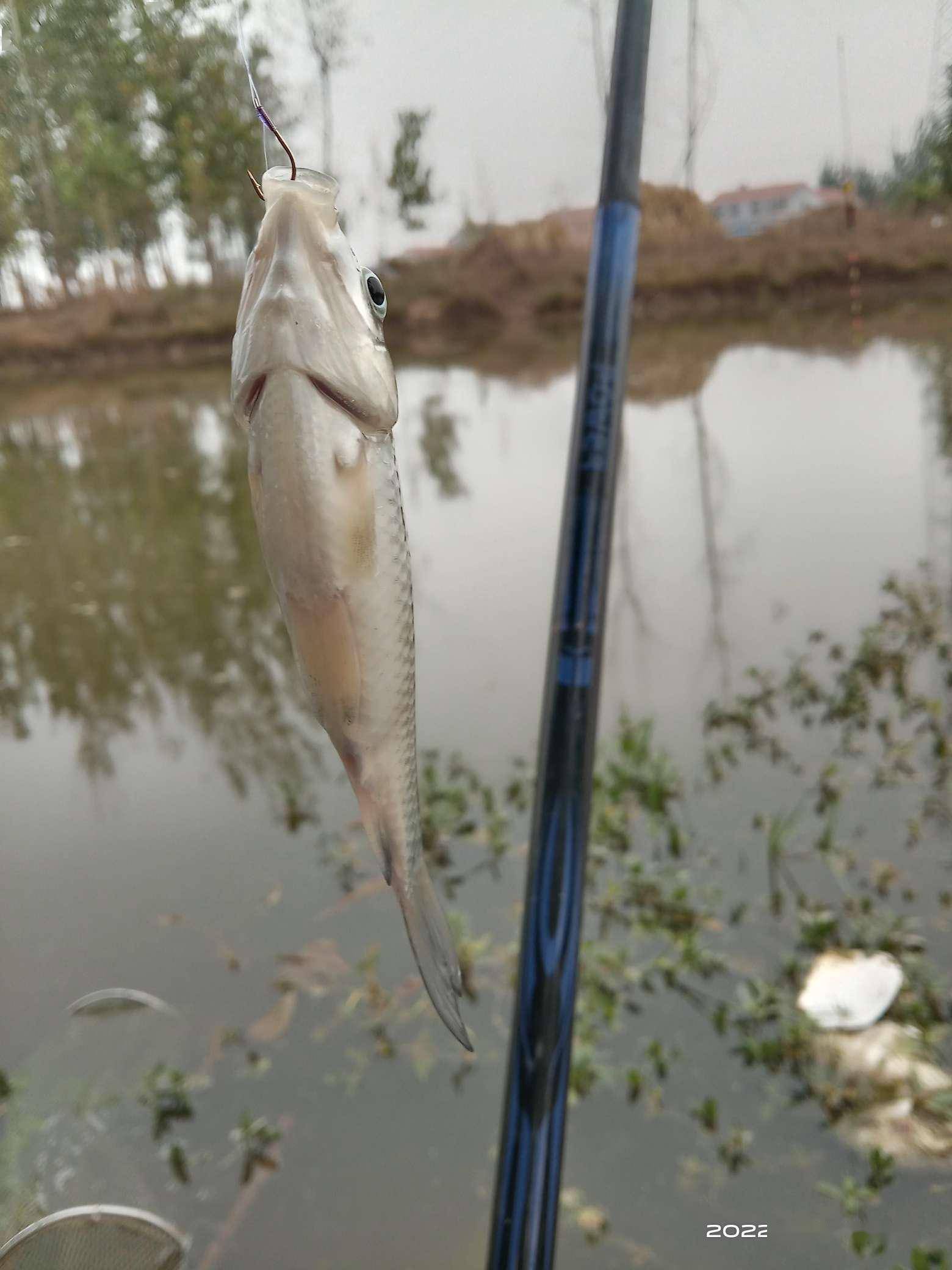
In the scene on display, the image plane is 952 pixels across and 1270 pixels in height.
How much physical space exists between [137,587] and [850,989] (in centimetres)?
168

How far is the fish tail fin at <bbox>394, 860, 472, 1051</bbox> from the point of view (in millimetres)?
211

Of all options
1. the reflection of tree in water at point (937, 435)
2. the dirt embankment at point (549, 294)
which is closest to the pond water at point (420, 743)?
the reflection of tree in water at point (937, 435)

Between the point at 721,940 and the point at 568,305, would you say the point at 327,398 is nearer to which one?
the point at 721,940

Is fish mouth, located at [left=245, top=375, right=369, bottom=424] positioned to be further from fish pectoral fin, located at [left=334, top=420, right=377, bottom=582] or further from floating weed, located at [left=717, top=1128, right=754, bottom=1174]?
floating weed, located at [left=717, top=1128, right=754, bottom=1174]

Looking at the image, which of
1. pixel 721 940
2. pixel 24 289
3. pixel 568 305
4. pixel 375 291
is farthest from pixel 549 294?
pixel 375 291

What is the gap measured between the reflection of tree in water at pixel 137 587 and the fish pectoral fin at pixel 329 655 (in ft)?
3.80

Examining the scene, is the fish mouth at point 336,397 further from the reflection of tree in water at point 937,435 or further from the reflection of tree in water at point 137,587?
the reflection of tree in water at point 937,435

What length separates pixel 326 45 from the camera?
11.4 inches

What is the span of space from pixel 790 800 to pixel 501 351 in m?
0.94

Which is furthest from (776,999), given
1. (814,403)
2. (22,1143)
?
(814,403)

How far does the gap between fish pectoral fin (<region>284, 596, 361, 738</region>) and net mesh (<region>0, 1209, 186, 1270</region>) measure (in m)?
0.84

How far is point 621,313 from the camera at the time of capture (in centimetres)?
48

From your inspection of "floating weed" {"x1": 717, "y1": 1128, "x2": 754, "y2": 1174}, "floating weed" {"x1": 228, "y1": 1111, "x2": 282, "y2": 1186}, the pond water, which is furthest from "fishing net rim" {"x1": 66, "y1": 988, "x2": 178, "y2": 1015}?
"floating weed" {"x1": 717, "y1": 1128, "x2": 754, "y2": 1174}

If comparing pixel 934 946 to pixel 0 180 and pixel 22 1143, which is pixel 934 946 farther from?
pixel 0 180
